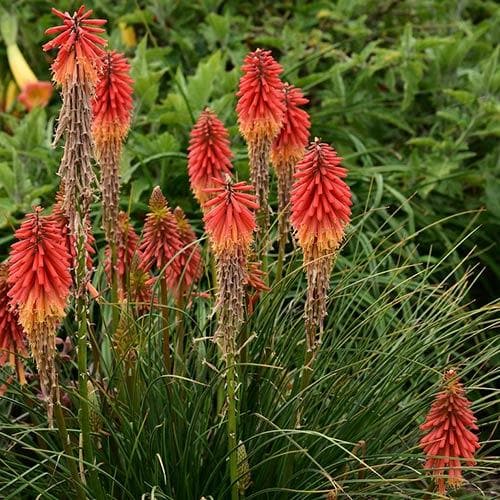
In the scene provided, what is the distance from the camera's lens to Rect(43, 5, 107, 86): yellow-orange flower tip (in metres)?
3.08

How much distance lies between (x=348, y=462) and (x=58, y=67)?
1755 millimetres

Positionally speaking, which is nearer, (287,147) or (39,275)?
(39,275)

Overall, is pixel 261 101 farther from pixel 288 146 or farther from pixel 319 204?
pixel 319 204

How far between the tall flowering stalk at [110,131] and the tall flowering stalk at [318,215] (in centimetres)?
80

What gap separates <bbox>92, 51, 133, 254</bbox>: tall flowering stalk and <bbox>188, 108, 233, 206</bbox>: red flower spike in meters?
0.30

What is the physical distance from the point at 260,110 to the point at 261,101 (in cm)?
4

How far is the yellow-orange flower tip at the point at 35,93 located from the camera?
714 cm

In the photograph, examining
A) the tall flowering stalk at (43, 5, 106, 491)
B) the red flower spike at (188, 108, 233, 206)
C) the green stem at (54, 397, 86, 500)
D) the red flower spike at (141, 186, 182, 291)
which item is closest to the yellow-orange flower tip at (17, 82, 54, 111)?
the red flower spike at (188, 108, 233, 206)

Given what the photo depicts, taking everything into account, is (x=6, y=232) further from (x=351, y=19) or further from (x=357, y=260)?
(x=351, y=19)

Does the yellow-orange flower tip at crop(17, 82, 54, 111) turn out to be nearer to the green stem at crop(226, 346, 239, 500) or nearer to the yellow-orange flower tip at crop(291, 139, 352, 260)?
the yellow-orange flower tip at crop(291, 139, 352, 260)

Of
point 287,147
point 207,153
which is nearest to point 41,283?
point 207,153

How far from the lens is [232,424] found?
132 inches

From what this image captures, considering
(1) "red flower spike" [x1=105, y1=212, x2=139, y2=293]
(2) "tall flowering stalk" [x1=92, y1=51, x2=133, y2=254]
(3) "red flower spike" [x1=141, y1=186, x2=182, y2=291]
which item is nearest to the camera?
(3) "red flower spike" [x1=141, y1=186, x2=182, y2=291]

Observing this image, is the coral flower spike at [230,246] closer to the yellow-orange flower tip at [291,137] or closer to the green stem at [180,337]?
the green stem at [180,337]
